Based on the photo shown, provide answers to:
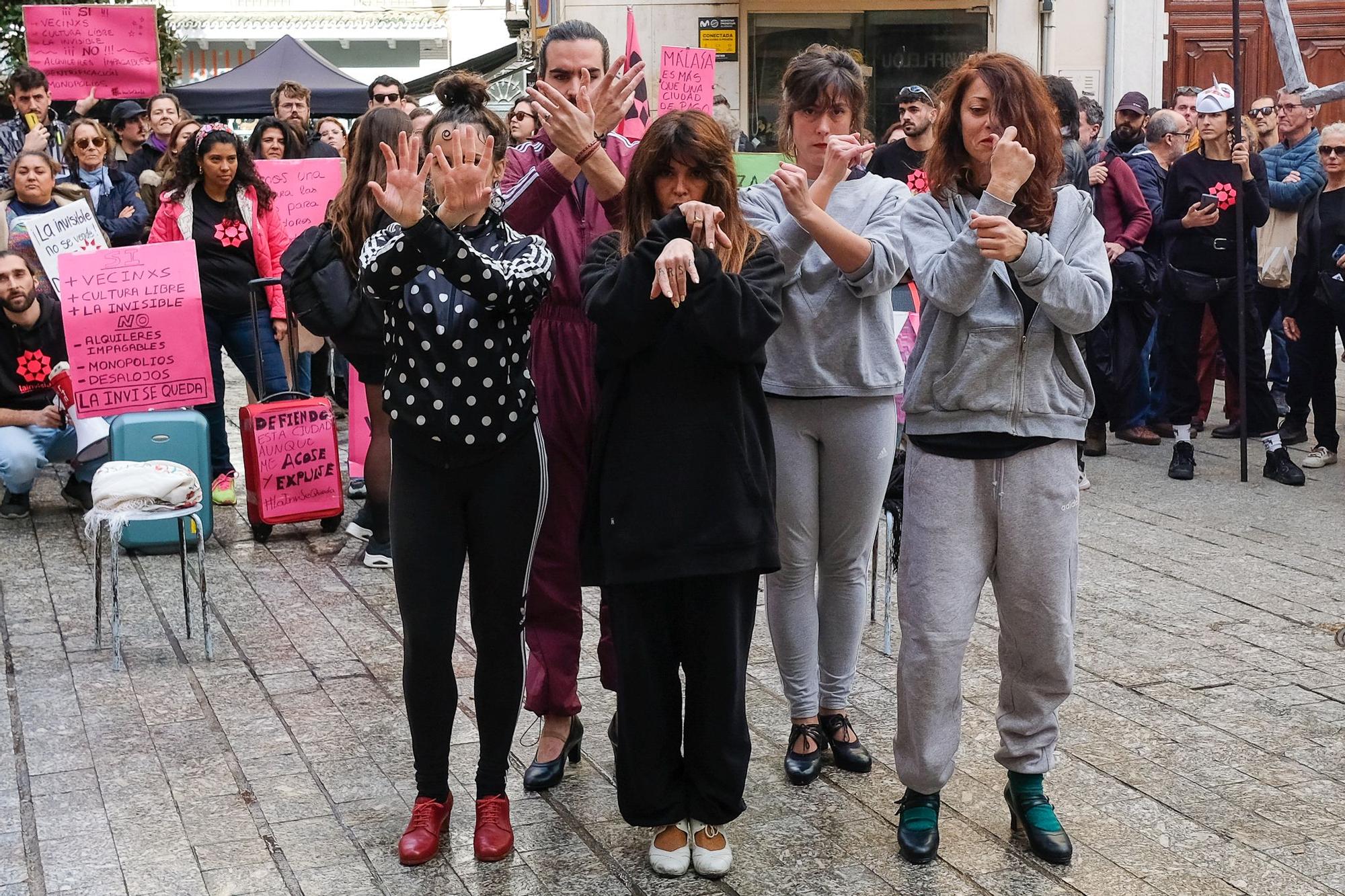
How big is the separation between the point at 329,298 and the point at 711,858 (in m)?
2.80

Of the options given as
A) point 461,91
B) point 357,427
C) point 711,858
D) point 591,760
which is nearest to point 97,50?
point 357,427

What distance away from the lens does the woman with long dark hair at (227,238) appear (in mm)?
8320

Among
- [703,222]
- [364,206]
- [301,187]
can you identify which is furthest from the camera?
[301,187]

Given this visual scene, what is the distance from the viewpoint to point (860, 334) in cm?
438

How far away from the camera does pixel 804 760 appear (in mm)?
4512

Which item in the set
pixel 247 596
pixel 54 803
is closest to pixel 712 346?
pixel 54 803

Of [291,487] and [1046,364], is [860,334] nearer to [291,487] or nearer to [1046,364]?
[1046,364]

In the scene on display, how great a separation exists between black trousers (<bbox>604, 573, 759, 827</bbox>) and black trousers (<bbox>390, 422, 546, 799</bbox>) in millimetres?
317

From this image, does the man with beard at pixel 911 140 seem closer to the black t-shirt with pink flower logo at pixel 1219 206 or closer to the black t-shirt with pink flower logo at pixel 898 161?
the black t-shirt with pink flower logo at pixel 898 161

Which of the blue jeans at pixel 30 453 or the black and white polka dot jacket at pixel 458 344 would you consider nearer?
the black and white polka dot jacket at pixel 458 344

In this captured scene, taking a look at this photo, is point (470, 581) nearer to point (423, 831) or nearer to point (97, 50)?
point (423, 831)

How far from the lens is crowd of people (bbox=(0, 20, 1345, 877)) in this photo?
3723 mm

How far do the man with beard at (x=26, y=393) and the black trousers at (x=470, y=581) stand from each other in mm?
4786

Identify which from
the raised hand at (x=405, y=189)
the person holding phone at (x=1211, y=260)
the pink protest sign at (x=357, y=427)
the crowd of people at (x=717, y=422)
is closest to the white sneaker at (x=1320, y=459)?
the person holding phone at (x=1211, y=260)
